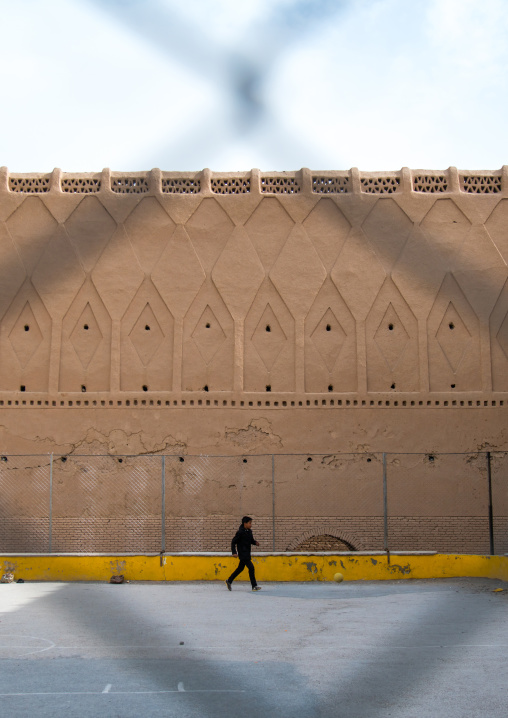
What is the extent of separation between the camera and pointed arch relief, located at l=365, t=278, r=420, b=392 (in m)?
16.6

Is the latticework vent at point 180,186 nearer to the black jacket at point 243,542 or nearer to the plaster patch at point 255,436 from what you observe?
the plaster patch at point 255,436

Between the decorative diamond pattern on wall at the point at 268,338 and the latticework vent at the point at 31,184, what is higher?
the latticework vent at the point at 31,184

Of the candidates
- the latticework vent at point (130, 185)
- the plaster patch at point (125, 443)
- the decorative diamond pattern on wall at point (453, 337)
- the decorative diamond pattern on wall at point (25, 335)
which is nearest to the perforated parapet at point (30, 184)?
the latticework vent at point (130, 185)

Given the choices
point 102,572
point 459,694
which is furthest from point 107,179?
point 459,694

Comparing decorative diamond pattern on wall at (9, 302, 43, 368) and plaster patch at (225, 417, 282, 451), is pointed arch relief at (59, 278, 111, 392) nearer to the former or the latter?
decorative diamond pattern on wall at (9, 302, 43, 368)

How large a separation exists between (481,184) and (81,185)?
326 inches

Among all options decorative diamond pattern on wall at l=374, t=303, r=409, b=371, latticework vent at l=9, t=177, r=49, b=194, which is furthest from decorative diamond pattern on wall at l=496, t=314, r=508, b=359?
latticework vent at l=9, t=177, r=49, b=194

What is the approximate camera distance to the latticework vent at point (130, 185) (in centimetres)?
1736

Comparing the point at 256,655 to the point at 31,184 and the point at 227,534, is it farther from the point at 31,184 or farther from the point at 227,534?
the point at 31,184

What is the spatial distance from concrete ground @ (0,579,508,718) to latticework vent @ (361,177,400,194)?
32.3 ft

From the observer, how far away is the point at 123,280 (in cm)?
1698

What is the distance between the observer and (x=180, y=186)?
1739cm

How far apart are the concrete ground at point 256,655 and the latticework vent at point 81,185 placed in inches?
392

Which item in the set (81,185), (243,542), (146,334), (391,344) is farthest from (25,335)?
(243,542)
